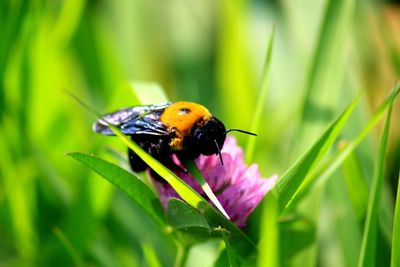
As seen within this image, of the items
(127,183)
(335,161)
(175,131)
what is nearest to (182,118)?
(175,131)

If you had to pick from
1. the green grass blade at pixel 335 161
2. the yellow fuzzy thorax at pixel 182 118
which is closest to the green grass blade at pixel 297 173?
the green grass blade at pixel 335 161

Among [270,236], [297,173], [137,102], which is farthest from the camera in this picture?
[137,102]

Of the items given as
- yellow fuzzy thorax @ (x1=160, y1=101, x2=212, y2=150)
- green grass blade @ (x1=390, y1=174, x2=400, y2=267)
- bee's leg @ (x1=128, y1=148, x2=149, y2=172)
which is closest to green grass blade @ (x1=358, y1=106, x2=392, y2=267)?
green grass blade @ (x1=390, y1=174, x2=400, y2=267)

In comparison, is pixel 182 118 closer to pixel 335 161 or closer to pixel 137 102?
pixel 335 161

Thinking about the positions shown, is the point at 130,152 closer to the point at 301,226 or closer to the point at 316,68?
the point at 301,226

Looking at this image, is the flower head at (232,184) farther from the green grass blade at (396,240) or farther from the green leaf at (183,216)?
the green grass blade at (396,240)

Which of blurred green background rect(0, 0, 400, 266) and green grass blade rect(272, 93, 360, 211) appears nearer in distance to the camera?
green grass blade rect(272, 93, 360, 211)

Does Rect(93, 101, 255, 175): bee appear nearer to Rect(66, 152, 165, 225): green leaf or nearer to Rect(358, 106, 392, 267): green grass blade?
Rect(66, 152, 165, 225): green leaf
